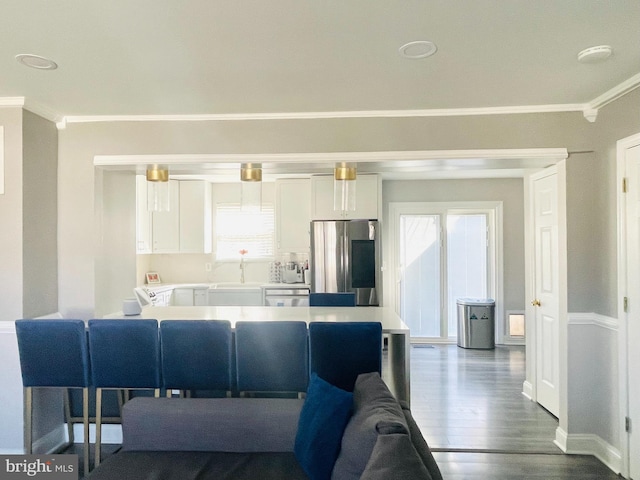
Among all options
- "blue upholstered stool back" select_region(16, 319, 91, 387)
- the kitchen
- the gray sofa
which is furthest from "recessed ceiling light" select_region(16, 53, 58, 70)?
the kitchen

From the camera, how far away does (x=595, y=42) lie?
2.09 m

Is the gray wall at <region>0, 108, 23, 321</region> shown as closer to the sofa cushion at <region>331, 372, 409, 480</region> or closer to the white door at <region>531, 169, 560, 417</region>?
the sofa cushion at <region>331, 372, 409, 480</region>

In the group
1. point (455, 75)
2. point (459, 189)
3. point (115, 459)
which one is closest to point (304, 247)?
point (459, 189)

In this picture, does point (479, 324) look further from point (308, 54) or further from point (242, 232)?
point (308, 54)

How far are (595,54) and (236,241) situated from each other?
525 cm

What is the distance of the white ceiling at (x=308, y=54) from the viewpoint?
70.4 inches

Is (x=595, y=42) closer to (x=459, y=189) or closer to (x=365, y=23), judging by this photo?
(x=365, y=23)

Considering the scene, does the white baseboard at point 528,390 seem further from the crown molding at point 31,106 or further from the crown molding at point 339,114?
the crown molding at point 31,106

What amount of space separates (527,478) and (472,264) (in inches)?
157

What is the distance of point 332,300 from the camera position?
12.6ft

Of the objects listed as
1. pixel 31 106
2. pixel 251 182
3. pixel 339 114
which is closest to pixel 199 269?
pixel 251 182

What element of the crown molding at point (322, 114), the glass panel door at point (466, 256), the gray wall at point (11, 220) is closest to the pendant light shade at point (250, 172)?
the crown molding at point (322, 114)

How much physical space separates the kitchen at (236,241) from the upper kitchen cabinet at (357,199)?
13 mm

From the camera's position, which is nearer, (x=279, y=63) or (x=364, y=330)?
(x=279, y=63)
